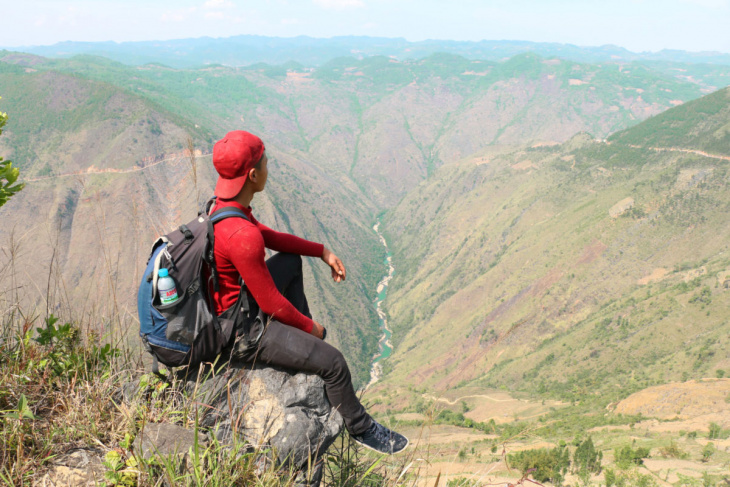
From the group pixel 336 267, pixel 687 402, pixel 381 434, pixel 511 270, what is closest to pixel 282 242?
pixel 336 267

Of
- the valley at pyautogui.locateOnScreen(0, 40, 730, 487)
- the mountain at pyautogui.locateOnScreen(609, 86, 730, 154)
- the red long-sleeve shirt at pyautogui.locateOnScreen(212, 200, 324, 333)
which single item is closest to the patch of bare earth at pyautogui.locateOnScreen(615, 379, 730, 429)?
the valley at pyautogui.locateOnScreen(0, 40, 730, 487)

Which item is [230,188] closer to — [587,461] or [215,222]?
[215,222]

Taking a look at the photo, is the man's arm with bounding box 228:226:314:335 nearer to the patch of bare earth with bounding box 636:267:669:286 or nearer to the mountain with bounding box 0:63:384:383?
the mountain with bounding box 0:63:384:383

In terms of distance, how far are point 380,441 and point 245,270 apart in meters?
2.22

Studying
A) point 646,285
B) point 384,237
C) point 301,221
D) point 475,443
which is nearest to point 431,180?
point 384,237

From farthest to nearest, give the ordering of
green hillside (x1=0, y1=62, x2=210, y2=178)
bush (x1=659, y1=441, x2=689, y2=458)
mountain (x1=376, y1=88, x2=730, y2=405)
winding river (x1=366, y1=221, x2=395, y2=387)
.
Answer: winding river (x1=366, y1=221, x2=395, y2=387), green hillside (x1=0, y1=62, x2=210, y2=178), mountain (x1=376, y1=88, x2=730, y2=405), bush (x1=659, y1=441, x2=689, y2=458)

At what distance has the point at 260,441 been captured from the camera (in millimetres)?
3822

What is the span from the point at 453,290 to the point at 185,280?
342 feet

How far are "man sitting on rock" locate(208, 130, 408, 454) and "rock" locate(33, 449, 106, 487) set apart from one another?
4.21ft

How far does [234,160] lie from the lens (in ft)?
13.2

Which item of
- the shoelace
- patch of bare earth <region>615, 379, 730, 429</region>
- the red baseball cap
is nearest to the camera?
the red baseball cap

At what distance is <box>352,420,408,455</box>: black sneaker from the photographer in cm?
433

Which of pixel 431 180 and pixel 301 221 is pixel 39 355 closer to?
pixel 301 221

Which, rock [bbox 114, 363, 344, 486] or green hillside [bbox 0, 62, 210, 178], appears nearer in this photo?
rock [bbox 114, 363, 344, 486]
